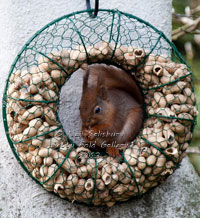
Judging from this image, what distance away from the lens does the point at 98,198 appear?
1737 mm

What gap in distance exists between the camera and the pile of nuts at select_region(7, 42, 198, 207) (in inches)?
65.9

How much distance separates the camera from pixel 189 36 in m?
2.84

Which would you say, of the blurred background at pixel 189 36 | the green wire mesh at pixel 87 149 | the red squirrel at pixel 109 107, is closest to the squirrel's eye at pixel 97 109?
the red squirrel at pixel 109 107

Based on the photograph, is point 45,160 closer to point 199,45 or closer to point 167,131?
point 167,131

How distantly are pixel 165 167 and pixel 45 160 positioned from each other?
1.59 feet

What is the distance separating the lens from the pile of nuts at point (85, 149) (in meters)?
1.67

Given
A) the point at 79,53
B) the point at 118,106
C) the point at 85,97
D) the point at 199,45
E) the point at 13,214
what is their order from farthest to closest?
the point at 199,45, the point at 118,106, the point at 85,97, the point at 13,214, the point at 79,53

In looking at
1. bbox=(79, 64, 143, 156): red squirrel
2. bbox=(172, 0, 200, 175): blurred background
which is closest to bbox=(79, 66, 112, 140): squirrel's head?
bbox=(79, 64, 143, 156): red squirrel

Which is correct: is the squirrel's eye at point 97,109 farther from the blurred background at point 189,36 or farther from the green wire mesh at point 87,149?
the blurred background at point 189,36

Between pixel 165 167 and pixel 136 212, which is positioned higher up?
pixel 165 167

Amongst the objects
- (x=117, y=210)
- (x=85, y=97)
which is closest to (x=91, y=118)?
(x=85, y=97)

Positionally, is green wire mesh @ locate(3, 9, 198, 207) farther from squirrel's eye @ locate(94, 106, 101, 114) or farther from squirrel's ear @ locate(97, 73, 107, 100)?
squirrel's eye @ locate(94, 106, 101, 114)

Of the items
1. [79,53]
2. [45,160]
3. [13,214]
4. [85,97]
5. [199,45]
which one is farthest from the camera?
[199,45]

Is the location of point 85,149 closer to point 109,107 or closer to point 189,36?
point 109,107
